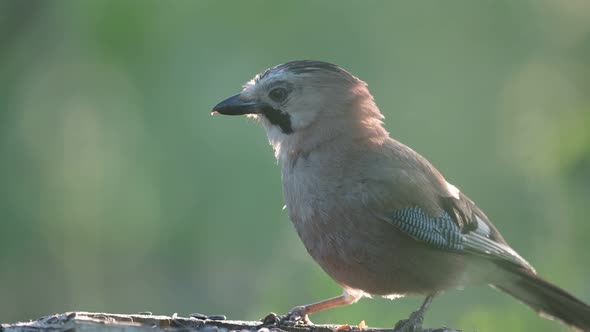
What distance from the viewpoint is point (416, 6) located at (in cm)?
791

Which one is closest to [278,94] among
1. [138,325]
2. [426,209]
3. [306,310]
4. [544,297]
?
[426,209]

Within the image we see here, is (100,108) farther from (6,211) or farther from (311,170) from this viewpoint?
(311,170)

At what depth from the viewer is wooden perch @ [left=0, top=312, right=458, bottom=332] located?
3.16 metres

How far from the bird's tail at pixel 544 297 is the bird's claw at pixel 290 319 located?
97 centimetres

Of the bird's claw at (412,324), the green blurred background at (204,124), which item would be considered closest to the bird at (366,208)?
the bird's claw at (412,324)

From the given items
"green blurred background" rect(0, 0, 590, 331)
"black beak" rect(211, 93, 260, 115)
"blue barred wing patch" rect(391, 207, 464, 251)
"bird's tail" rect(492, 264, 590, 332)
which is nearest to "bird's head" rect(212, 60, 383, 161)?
"black beak" rect(211, 93, 260, 115)

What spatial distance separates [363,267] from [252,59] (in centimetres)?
327

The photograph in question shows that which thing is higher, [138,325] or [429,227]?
[429,227]

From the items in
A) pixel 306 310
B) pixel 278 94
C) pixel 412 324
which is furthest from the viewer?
pixel 278 94

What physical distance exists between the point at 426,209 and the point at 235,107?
1037 millimetres

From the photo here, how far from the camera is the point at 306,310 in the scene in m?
4.36

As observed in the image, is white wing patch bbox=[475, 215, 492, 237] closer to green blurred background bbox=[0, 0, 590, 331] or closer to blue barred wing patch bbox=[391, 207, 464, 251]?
blue barred wing patch bbox=[391, 207, 464, 251]

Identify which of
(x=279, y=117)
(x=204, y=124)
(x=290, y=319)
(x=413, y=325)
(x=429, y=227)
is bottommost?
(x=413, y=325)

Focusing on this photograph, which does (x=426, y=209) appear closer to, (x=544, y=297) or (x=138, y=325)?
(x=544, y=297)
